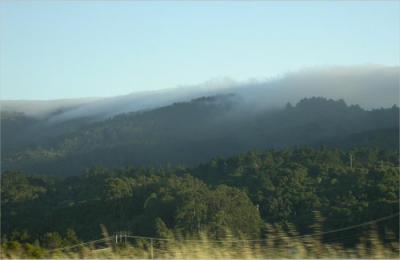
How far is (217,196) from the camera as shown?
3300cm

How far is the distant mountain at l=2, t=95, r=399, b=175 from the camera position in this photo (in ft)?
290

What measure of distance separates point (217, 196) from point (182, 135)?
269 feet

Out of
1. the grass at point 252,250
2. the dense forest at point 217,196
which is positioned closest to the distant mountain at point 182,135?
the dense forest at point 217,196

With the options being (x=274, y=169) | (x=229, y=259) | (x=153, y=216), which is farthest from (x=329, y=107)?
(x=229, y=259)

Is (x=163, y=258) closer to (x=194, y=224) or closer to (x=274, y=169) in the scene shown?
(x=194, y=224)

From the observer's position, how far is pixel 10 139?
329ft

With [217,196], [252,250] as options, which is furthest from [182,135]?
[252,250]

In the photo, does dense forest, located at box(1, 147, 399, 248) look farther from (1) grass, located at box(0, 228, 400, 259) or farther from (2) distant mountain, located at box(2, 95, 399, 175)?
(2) distant mountain, located at box(2, 95, 399, 175)

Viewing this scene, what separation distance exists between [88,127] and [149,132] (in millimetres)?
15953

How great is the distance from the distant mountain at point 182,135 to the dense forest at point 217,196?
58.6 ft

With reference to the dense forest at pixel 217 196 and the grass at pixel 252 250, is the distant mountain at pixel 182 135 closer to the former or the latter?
the dense forest at pixel 217 196

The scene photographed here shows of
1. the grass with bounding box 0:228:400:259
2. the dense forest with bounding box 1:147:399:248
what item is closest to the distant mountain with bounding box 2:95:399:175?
the dense forest with bounding box 1:147:399:248

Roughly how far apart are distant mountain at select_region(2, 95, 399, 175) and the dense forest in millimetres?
17864

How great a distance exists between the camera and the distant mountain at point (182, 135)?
8844 cm
